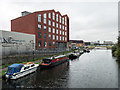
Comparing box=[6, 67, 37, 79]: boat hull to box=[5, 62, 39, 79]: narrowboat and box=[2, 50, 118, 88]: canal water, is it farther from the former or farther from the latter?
box=[2, 50, 118, 88]: canal water

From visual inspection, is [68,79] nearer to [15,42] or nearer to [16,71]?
[16,71]

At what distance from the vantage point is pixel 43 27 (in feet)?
151

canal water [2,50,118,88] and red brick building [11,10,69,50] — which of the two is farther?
red brick building [11,10,69,50]

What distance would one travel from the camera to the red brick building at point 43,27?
42569mm

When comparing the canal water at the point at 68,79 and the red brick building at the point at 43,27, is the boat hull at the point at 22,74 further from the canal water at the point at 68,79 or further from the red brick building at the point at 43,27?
the red brick building at the point at 43,27

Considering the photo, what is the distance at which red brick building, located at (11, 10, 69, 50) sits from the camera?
42.6 metres

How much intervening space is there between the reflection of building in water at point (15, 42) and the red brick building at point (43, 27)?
5037 mm

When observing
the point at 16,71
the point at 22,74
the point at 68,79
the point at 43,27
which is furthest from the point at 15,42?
the point at 68,79

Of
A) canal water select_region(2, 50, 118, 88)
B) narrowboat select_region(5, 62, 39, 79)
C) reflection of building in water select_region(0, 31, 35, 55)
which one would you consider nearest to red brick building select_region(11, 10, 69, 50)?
reflection of building in water select_region(0, 31, 35, 55)

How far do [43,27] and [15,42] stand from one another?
18.0 metres

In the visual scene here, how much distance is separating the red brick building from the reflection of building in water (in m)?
5.04

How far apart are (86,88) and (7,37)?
2916 cm

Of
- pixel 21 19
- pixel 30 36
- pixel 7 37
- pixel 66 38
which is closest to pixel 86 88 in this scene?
pixel 7 37

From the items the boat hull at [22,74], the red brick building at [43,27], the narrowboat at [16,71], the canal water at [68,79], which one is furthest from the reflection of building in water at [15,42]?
the canal water at [68,79]
